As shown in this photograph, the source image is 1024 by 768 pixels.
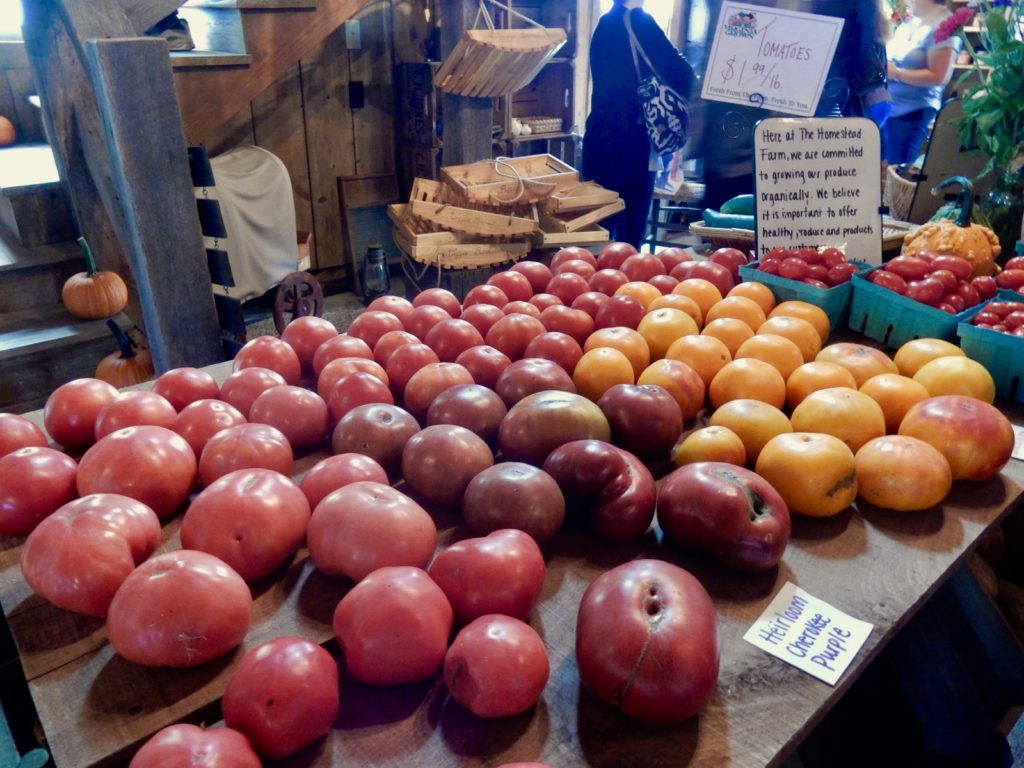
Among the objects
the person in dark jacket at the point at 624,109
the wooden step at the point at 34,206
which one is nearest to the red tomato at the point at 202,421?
the wooden step at the point at 34,206

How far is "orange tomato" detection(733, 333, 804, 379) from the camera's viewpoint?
60.7 inches

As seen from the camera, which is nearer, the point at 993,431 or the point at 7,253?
the point at 993,431

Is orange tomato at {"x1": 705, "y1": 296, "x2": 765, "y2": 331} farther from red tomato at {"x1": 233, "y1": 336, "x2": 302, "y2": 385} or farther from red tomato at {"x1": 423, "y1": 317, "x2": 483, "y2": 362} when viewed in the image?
red tomato at {"x1": 233, "y1": 336, "x2": 302, "y2": 385}

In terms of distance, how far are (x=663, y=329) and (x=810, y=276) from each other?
52cm

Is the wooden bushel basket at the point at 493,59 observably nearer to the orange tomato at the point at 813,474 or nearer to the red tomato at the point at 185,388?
the red tomato at the point at 185,388

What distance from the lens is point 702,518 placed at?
3.50ft

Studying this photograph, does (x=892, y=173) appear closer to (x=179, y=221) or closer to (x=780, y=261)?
(x=780, y=261)

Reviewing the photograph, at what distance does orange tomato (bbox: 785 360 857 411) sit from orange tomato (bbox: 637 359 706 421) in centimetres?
19

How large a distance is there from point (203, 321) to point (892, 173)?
289cm

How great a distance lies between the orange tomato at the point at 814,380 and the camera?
146 cm

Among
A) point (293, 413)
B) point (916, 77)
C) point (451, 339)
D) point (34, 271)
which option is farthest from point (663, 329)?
point (916, 77)

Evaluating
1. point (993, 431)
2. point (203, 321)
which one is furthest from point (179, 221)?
point (993, 431)

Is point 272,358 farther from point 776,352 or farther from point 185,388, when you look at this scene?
point 776,352

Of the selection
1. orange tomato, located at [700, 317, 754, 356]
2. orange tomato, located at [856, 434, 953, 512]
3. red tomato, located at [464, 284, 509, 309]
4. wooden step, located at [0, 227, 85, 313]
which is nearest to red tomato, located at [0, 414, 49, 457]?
red tomato, located at [464, 284, 509, 309]
